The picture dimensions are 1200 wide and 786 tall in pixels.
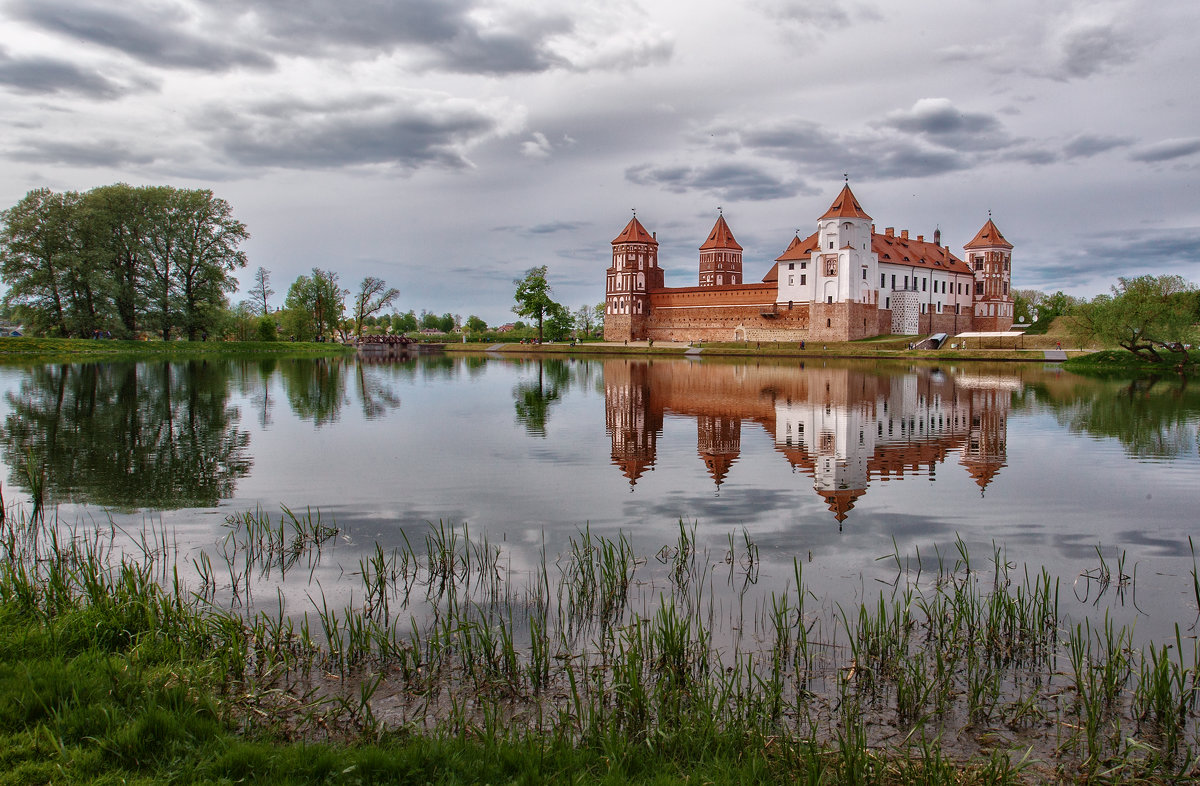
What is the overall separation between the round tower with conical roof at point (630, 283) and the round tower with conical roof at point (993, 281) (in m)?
36.0

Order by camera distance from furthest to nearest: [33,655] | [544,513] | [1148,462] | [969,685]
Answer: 1. [1148,462]
2. [544,513]
3. [969,685]
4. [33,655]

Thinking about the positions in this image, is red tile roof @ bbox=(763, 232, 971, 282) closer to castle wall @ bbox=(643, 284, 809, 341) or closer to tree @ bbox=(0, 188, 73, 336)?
castle wall @ bbox=(643, 284, 809, 341)

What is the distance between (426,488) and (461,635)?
585 centimetres

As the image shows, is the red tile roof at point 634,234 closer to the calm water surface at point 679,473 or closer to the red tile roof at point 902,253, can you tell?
the red tile roof at point 902,253

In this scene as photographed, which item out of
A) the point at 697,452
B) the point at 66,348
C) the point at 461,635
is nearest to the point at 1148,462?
the point at 697,452

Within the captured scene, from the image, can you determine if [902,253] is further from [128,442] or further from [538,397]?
[128,442]

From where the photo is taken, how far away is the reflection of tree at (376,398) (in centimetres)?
2208

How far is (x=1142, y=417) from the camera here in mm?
21406

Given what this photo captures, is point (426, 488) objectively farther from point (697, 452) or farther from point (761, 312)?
point (761, 312)

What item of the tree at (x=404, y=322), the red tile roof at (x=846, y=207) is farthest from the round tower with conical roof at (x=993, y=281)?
the tree at (x=404, y=322)

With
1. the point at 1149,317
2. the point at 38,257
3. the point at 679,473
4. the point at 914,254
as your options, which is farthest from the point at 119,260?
the point at 914,254

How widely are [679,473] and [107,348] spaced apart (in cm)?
5051

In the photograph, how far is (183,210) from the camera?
56375 millimetres

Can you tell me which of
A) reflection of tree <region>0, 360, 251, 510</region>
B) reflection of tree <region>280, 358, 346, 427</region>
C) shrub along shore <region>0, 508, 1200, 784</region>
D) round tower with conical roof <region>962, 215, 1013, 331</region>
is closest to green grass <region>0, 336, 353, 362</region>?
reflection of tree <region>280, 358, 346, 427</region>
